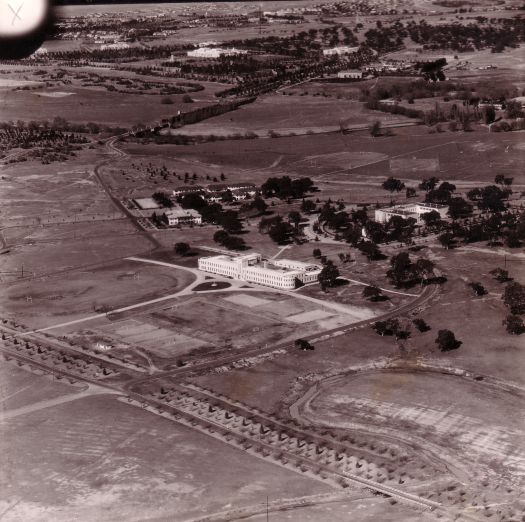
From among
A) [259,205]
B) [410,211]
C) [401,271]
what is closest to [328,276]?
[401,271]

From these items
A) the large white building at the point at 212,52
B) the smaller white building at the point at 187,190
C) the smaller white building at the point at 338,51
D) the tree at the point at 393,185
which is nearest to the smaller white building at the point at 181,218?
the smaller white building at the point at 187,190

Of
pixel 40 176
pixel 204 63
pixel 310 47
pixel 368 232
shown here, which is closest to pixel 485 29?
pixel 310 47

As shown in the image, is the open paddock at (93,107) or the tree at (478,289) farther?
the open paddock at (93,107)

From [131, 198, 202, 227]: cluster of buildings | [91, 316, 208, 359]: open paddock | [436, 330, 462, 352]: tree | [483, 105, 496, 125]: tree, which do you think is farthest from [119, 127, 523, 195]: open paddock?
[436, 330, 462, 352]: tree

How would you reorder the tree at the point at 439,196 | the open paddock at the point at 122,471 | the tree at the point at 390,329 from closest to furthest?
the open paddock at the point at 122,471, the tree at the point at 390,329, the tree at the point at 439,196

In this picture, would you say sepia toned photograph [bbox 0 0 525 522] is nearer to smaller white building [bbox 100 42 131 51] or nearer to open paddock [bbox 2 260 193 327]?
open paddock [bbox 2 260 193 327]

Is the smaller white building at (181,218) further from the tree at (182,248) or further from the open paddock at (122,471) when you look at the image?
the open paddock at (122,471)

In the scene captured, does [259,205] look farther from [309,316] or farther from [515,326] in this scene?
[515,326]

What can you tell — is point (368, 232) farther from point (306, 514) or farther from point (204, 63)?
point (204, 63)

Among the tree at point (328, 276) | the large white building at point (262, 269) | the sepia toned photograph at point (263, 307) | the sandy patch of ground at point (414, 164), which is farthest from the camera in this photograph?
the sandy patch of ground at point (414, 164)
